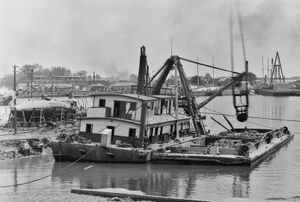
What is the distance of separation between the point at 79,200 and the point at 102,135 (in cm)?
1231

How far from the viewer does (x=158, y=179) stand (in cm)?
3262

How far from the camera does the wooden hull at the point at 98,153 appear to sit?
36.5 meters

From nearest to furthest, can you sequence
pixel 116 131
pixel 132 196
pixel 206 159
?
pixel 132 196, pixel 206 159, pixel 116 131

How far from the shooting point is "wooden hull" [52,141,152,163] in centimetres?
3650

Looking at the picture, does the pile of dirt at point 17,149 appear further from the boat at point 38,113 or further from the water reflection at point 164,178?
the boat at point 38,113

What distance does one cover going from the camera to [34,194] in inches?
1051

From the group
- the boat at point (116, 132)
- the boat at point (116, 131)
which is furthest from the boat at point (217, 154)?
the boat at point (116, 131)

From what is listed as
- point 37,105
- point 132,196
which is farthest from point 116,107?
point 37,105

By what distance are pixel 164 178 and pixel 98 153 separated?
610cm

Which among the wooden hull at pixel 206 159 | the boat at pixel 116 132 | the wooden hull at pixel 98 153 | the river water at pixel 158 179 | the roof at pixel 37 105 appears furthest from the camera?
the roof at pixel 37 105

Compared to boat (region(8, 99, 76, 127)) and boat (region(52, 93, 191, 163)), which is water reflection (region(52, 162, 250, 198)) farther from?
boat (region(8, 99, 76, 127))

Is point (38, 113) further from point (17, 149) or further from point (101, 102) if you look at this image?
point (101, 102)

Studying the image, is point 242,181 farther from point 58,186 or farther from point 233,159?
point 58,186

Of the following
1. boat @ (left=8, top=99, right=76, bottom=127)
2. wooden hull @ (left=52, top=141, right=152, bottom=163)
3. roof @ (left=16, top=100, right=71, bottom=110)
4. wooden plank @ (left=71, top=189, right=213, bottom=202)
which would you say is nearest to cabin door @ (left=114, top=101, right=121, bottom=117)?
wooden hull @ (left=52, top=141, right=152, bottom=163)
